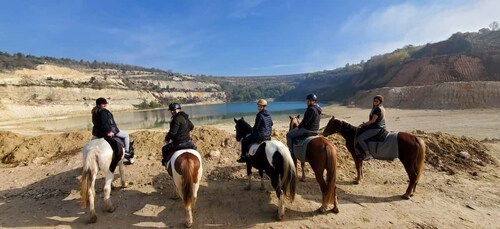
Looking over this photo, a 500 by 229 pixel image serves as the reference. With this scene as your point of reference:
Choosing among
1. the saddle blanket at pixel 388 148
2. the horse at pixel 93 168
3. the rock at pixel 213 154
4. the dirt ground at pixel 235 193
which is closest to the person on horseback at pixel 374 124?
the saddle blanket at pixel 388 148

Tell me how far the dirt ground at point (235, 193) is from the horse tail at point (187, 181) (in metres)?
0.64

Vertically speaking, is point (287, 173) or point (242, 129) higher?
point (242, 129)

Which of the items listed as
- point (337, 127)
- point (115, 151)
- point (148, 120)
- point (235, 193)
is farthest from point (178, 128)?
point (148, 120)

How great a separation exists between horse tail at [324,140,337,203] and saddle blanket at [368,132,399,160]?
6.21ft

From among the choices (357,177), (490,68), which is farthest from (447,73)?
(357,177)

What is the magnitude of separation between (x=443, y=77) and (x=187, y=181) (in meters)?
64.4

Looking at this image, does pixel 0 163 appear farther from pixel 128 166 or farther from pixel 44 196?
pixel 128 166

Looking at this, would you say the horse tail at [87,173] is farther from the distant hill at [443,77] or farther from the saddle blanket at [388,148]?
the distant hill at [443,77]

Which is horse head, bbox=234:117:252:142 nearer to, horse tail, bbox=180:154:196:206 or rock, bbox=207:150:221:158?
rock, bbox=207:150:221:158

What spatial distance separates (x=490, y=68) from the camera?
50719mm

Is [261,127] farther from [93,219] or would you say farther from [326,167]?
[93,219]

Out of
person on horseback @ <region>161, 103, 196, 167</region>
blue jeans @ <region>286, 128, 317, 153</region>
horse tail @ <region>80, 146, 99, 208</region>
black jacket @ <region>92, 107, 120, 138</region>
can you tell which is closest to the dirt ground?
horse tail @ <region>80, 146, 99, 208</region>

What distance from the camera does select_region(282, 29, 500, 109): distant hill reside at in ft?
125

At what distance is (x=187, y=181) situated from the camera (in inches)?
202
